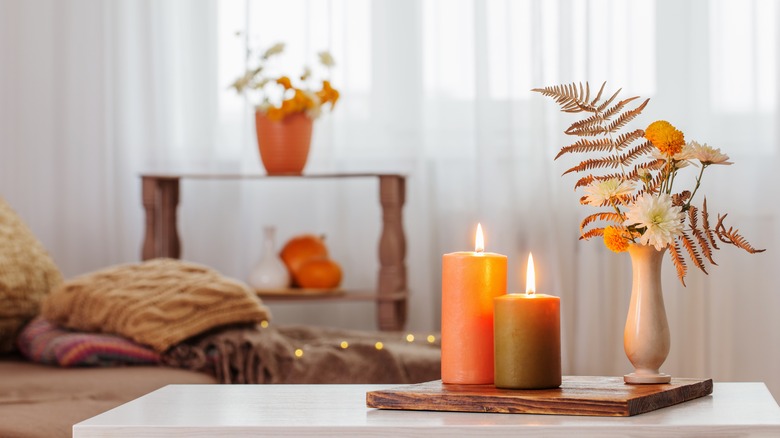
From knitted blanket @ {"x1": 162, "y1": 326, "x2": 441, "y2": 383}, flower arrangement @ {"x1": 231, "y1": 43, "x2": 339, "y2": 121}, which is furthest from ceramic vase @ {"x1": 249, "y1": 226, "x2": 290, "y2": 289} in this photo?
knitted blanket @ {"x1": 162, "y1": 326, "x2": 441, "y2": 383}

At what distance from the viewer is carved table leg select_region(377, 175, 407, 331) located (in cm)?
275

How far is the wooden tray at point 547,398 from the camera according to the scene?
0.96 m

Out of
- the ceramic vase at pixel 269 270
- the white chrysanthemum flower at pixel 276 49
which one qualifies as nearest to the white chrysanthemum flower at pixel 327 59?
the white chrysanthemum flower at pixel 276 49

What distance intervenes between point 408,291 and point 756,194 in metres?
0.96

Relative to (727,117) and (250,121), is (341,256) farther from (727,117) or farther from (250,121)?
(727,117)

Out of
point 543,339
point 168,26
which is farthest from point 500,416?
point 168,26

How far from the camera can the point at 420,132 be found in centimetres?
304

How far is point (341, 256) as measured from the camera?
3100 mm

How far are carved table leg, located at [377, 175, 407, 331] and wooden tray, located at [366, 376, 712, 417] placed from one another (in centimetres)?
166

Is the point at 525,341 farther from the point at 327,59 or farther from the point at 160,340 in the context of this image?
the point at 327,59

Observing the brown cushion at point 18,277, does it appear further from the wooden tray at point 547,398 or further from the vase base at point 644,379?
the vase base at point 644,379

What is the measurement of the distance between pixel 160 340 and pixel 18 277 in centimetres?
37

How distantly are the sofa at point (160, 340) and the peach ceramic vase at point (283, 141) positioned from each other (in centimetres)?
63

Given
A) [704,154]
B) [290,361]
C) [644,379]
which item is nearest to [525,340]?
[644,379]
